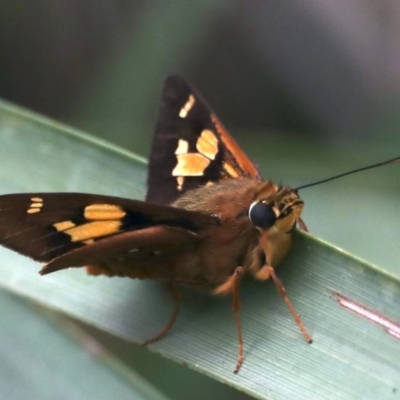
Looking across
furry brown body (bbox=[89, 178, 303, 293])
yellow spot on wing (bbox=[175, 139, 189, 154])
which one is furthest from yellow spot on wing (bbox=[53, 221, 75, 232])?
yellow spot on wing (bbox=[175, 139, 189, 154])

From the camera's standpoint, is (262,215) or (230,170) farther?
(230,170)

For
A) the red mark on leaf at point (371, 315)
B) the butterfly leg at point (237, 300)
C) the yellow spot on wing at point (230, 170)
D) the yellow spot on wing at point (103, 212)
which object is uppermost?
the yellow spot on wing at point (103, 212)

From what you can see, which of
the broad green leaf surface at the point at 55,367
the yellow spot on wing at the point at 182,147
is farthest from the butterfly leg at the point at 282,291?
the yellow spot on wing at the point at 182,147

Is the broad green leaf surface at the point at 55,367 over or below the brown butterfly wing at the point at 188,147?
below

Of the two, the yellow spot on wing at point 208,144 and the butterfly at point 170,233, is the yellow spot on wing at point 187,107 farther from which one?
the butterfly at point 170,233

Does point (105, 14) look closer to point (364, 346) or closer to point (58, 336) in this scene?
point (58, 336)

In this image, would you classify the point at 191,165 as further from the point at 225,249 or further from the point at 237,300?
the point at 237,300

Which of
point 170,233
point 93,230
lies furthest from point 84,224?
point 170,233

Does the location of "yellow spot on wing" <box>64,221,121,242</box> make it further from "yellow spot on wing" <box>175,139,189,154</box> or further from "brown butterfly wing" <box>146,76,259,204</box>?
"yellow spot on wing" <box>175,139,189,154</box>
